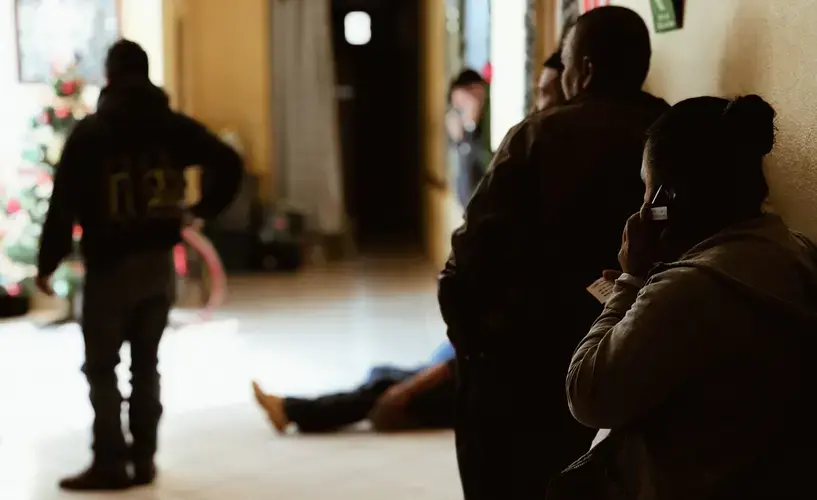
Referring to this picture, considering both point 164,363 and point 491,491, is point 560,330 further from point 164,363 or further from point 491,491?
point 164,363

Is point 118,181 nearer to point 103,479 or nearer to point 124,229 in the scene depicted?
point 124,229

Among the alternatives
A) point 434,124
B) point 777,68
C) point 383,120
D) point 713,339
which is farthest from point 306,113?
point 713,339

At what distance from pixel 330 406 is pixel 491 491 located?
1.58 metres

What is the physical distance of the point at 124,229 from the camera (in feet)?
10.00

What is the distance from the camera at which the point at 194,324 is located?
5922 millimetres

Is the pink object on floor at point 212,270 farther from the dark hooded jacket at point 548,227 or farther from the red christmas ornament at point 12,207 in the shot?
the dark hooded jacket at point 548,227

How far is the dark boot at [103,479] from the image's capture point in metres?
3.18

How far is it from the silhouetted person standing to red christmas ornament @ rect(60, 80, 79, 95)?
13.4 feet

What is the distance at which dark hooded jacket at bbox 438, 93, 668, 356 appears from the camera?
202 cm

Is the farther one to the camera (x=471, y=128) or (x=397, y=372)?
(x=471, y=128)

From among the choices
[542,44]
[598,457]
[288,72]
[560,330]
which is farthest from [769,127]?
[288,72]

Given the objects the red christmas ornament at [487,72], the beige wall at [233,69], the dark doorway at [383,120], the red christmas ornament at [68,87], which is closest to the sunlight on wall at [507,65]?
the red christmas ornament at [487,72]

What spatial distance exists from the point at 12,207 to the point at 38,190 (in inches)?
8.2

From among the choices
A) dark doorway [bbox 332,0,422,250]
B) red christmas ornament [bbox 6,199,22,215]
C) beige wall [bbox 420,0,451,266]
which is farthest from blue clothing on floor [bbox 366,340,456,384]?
dark doorway [bbox 332,0,422,250]
